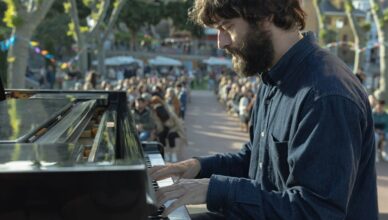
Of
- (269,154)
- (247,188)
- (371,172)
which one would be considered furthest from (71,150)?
(371,172)

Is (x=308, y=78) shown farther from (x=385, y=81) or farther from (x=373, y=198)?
(x=385, y=81)

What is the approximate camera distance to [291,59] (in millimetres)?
2092

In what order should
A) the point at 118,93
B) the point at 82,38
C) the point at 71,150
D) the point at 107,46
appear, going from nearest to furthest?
the point at 71,150, the point at 118,93, the point at 82,38, the point at 107,46

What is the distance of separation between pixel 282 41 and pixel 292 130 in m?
0.39

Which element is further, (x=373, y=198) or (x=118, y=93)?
(x=118, y=93)

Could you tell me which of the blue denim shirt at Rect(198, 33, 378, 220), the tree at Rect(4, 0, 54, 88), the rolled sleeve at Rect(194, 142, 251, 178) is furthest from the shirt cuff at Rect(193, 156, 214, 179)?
the tree at Rect(4, 0, 54, 88)

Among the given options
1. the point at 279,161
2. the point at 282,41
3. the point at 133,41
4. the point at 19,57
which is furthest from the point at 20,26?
the point at 133,41

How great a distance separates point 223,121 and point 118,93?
46.9ft

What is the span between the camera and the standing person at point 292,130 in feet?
5.91

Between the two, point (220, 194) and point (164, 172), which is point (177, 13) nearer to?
point (164, 172)

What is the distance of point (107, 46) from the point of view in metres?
56.8

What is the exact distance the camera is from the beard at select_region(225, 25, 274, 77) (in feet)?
6.66

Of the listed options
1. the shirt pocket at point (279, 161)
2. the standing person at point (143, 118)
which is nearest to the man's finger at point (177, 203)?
the shirt pocket at point (279, 161)

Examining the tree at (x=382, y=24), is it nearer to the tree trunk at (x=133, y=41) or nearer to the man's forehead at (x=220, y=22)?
the man's forehead at (x=220, y=22)
